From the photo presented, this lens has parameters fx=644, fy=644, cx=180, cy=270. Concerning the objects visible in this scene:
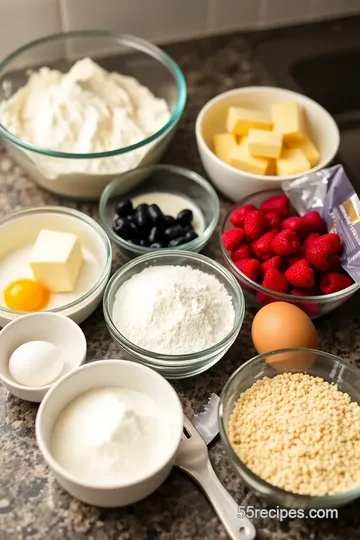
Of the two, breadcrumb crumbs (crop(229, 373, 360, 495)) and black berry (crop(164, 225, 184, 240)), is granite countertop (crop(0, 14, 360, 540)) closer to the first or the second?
breadcrumb crumbs (crop(229, 373, 360, 495))

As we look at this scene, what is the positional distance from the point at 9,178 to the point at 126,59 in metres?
0.41

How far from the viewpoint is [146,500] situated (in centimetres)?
94

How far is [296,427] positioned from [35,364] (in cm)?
40

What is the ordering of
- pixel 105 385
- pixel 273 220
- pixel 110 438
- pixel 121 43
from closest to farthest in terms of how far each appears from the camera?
pixel 110 438 → pixel 105 385 → pixel 273 220 → pixel 121 43

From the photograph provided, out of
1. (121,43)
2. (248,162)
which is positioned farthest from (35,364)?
(121,43)

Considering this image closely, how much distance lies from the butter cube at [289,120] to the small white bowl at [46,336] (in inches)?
23.7

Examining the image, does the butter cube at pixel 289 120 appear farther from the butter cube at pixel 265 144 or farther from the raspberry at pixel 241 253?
the raspberry at pixel 241 253

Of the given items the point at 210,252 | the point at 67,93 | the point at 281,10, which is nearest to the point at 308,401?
the point at 210,252

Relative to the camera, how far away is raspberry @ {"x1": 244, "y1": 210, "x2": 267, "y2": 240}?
45.6 inches

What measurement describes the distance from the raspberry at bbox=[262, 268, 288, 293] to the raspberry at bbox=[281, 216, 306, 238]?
0.10 m

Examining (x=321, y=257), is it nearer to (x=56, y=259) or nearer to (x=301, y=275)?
(x=301, y=275)

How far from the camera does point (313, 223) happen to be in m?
1.20

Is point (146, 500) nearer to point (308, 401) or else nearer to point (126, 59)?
point (308, 401)

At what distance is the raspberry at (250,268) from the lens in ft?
3.69
